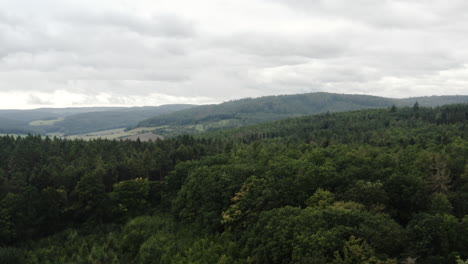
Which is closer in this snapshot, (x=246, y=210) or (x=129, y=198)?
(x=246, y=210)

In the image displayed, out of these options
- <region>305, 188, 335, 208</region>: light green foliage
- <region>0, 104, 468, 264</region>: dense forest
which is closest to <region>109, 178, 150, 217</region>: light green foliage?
<region>0, 104, 468, 264</region>: dense forest

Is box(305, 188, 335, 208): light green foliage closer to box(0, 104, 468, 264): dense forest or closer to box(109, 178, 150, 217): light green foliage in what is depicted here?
box(0, 104, 468, 264): dense forest

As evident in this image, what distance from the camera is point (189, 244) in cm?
6175

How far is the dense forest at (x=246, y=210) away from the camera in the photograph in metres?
39.3

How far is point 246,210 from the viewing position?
62031mm

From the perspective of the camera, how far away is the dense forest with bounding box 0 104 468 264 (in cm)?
3934

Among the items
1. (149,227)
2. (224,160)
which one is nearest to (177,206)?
(149,227)

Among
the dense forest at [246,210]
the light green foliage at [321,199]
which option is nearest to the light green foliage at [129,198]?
the dense forest at [246,210]

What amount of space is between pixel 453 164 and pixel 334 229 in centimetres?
3828

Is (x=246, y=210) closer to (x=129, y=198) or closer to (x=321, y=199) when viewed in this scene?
(x=321, y=199)

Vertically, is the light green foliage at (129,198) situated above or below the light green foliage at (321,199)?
below

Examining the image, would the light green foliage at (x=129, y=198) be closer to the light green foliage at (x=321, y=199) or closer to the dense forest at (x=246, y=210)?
the dense forest at (x=246, y=210)

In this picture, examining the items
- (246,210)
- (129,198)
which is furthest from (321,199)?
(129,198)

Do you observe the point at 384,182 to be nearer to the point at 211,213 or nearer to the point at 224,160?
the point at 211,213
